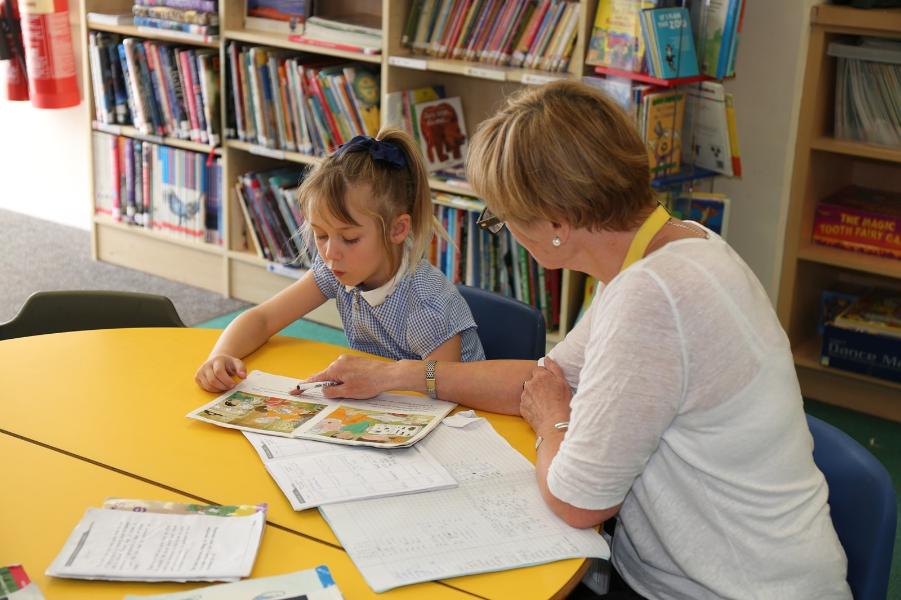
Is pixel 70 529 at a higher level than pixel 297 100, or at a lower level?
lower

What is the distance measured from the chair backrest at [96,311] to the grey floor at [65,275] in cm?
180

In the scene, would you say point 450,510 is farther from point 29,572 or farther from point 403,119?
point 403,119

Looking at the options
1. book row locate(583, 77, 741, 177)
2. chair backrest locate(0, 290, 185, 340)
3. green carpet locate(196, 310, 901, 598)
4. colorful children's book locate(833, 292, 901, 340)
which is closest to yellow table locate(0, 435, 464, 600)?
chair backrest locate(0, 290, 185, 340)

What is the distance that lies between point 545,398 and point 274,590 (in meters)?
0.59

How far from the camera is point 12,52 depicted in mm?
4652

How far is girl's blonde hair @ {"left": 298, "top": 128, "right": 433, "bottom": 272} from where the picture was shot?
2.03 metres

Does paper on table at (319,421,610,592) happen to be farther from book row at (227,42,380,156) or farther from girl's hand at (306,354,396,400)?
book row at (227,42,380,156)

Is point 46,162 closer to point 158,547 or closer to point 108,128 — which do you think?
point 108,128

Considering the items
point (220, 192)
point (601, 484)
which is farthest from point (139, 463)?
point (220, 192)

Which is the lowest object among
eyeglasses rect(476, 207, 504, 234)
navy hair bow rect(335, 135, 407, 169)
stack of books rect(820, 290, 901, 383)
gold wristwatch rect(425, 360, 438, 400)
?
stack of books rect(820, 290, 901, 383)

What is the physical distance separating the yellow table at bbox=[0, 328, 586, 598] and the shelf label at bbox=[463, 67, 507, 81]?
1541 mm

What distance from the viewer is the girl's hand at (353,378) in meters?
1.72

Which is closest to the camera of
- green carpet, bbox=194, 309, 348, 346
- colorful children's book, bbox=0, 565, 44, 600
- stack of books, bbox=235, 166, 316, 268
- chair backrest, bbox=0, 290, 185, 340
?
colorful children's book, bbox=0, 565, 44, 600

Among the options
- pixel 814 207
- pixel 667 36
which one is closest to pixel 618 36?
pixel 667 36
